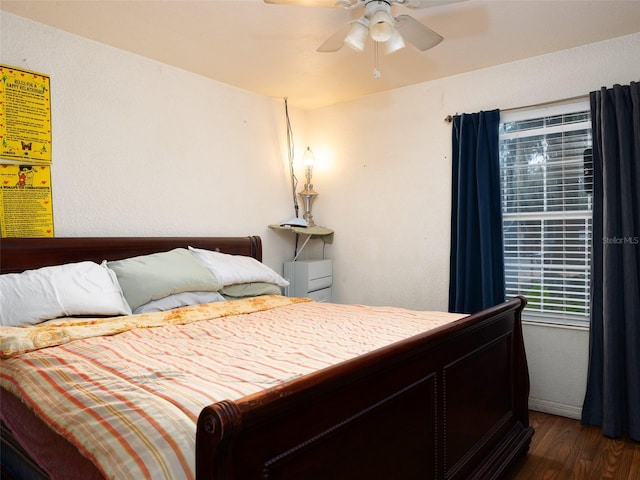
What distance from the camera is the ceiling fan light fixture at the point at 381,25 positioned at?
1.85 metres

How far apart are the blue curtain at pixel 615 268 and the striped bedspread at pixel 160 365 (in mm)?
1137

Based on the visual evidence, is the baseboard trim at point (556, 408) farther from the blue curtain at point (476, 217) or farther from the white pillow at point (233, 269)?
the white pillow at point (233, 269)

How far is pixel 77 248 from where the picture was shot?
2.42 meters

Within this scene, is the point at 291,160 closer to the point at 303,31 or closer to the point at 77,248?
the point at 303,31

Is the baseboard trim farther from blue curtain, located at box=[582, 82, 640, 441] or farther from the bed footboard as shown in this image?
the bed footboard

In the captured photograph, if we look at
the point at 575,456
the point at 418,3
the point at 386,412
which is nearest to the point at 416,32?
the point at 418,3

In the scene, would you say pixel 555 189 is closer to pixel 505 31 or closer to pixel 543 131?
pixel 543 131

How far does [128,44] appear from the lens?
269 cm

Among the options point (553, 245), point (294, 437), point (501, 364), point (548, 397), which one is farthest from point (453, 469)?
point (553, 245)

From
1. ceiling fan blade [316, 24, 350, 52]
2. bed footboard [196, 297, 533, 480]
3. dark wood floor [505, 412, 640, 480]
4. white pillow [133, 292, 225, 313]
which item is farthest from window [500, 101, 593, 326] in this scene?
white pillow [133, 292, 225, 313]

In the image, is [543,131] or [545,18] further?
[543,131]

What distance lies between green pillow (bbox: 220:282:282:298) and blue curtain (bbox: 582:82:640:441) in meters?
2.12

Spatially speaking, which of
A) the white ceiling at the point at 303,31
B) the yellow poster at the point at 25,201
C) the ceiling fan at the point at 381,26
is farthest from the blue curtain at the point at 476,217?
the yellow poster at the point at 25,201

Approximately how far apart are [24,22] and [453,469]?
310cm
